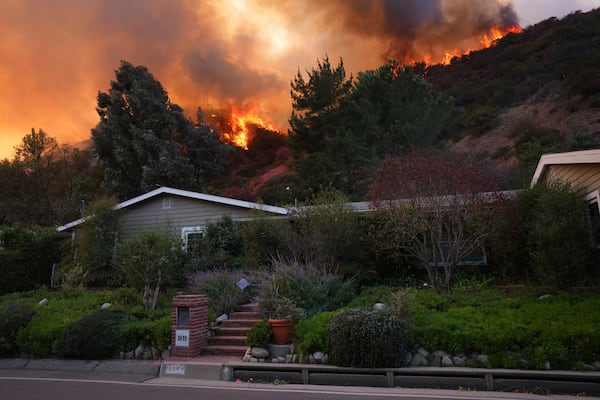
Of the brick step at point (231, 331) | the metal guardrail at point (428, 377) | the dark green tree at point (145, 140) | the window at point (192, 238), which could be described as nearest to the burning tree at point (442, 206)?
the metal guardrail at point (428, 377)

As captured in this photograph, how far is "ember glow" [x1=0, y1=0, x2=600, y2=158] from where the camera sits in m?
19.6

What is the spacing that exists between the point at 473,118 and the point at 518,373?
33.6 m

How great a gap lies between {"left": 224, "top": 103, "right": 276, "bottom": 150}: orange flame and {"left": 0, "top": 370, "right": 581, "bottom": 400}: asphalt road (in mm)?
35920

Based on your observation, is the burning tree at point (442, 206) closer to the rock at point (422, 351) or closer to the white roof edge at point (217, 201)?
the rock at point (422, 351)

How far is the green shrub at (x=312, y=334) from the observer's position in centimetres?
762

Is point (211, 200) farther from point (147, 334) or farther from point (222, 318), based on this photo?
point (147, 334)

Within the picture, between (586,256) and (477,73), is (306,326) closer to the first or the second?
(586,256)

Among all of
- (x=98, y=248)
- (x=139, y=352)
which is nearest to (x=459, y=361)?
(x=139, y=352)

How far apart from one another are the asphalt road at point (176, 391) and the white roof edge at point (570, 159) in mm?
5343

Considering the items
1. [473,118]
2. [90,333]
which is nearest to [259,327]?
[90,333]

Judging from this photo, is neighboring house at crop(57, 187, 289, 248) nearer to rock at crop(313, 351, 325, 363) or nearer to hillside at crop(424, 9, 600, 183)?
rock at crop(313, 351, 325, 363)

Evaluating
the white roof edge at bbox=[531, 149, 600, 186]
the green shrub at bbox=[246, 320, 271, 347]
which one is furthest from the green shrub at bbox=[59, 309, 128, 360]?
the white roof edge at bbox=[531, 149, 600, 186]

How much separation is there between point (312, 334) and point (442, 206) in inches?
193

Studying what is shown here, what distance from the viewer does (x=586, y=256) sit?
8859 mm
